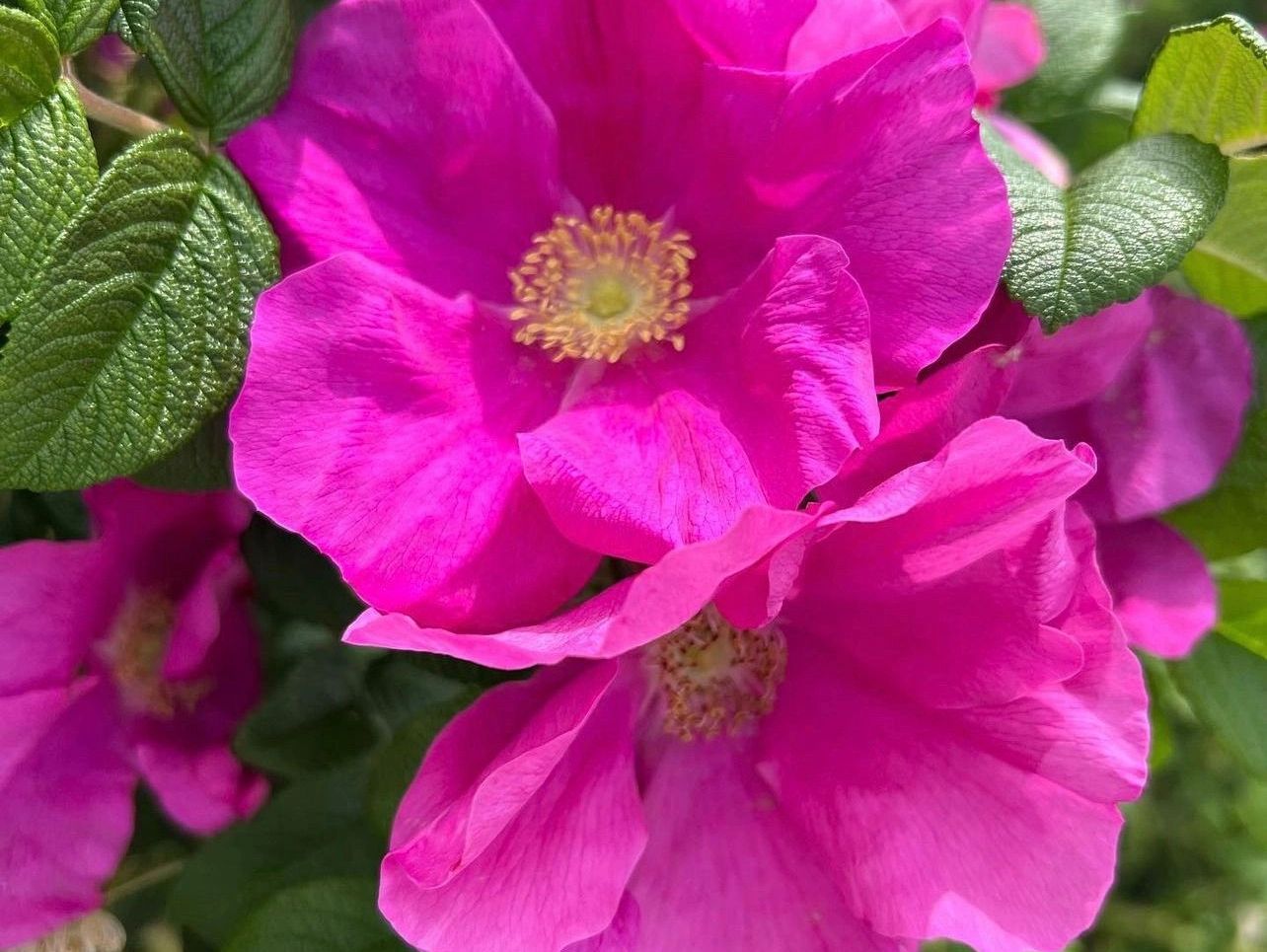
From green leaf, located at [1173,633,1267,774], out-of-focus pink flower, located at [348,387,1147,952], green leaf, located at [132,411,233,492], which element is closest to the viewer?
out-of-focus pink flower, located at [348,387,1147,952]

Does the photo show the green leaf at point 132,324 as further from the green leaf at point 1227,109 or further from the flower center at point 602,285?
the green leaf at point 1227,109

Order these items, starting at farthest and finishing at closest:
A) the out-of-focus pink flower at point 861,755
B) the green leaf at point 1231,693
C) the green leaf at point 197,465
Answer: the green leaf at point 1231,693 → the green leaf at point 197,465 → the out-of-focus pink flower at point 861,755

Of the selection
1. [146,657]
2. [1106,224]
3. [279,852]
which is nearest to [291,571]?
[146,657]

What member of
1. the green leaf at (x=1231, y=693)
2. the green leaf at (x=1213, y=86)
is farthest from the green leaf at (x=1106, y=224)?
the green leaf at (x=1231, y=693)

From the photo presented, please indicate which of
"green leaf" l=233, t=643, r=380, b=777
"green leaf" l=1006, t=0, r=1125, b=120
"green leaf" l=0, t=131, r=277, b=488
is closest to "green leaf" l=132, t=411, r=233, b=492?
"green leaf" l=0, t=131, r=277, b=488

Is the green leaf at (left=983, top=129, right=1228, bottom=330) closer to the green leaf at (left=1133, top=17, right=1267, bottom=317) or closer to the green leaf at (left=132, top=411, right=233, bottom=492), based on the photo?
the green leaf at (left=1133, top=17, right=1267, bottom=317)

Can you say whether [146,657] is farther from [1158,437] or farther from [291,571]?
[1158,437]
